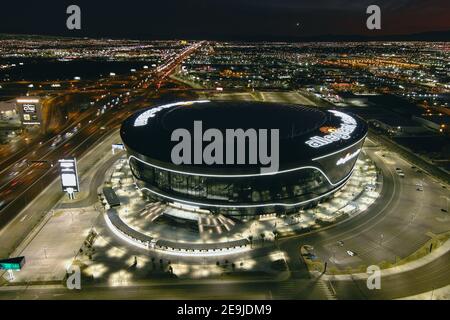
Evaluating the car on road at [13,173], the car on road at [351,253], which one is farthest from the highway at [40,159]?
the car on road at [351,253]

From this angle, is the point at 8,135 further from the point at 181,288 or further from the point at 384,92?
the point at 384,92

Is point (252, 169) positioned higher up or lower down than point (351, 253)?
higher up

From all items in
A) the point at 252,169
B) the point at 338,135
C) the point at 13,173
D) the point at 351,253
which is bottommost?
the point at 351,253

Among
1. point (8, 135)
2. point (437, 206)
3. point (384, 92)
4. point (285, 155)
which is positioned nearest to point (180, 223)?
point (285, 155)

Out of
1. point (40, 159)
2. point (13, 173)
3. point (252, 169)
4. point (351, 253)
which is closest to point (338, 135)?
point (252, 169)

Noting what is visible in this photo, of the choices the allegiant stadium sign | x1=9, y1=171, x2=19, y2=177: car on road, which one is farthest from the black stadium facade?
x1=9, y1=171, x2=19, y2=177: car on road

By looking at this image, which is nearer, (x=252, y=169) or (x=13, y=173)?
(x=252, y=169)

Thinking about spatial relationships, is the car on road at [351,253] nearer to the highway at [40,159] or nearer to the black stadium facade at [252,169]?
the black stadium facade at [252,169]

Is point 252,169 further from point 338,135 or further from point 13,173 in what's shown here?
point 13,173
